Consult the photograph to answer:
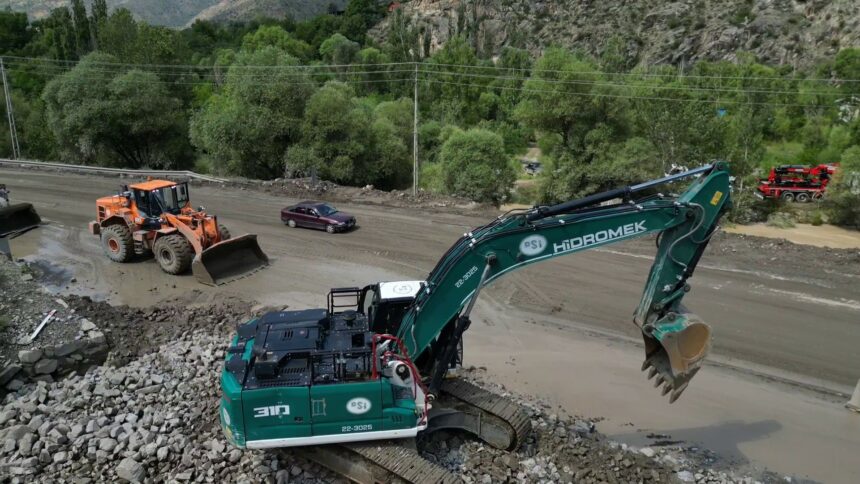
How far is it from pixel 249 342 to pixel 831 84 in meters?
65.9

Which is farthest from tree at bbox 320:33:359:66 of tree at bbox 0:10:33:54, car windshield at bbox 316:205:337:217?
car windshield at bbox 316:205:337:217

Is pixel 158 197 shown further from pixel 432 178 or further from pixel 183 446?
pixel 432 178

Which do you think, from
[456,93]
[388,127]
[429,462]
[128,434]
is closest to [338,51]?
[456,93]

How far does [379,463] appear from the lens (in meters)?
7.63

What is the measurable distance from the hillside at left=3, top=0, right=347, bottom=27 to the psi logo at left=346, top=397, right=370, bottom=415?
150115 millimetres

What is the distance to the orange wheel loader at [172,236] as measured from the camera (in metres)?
17.0

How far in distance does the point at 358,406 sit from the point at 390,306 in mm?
1819

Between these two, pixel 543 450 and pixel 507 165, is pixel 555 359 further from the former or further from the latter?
pixel 507 165

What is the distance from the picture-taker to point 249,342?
28.5 feet

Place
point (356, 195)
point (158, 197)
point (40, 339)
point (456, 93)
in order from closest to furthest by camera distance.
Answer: point (40, 339), point (158, 197), point (356, 195), point (456, 93)

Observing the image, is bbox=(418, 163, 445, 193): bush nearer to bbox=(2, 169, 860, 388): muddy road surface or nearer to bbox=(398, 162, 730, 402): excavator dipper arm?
bbox=(2, 169, 860, 388): muddy road surface

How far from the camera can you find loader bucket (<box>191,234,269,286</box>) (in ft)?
54.5

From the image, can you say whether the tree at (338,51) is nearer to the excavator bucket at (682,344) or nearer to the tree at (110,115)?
the tree at (110,115)

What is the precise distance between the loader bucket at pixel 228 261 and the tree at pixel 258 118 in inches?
592
